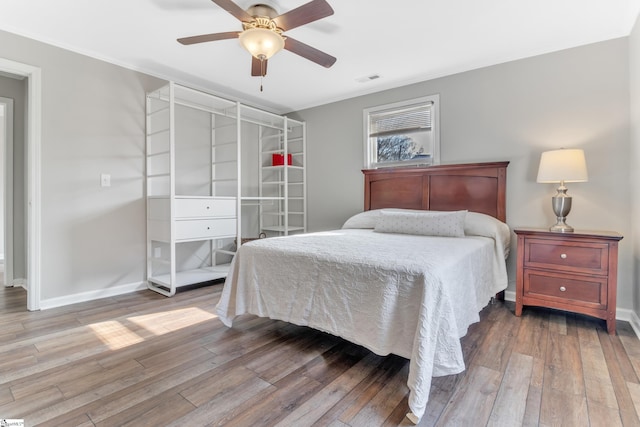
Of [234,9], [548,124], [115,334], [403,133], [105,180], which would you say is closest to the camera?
[234,9]

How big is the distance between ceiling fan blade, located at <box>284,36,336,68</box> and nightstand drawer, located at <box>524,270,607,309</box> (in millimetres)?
2381

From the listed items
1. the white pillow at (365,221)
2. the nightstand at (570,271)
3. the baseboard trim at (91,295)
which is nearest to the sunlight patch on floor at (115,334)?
the baseboard trim at (91,295)

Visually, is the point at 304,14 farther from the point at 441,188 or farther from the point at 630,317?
the point at 630,317

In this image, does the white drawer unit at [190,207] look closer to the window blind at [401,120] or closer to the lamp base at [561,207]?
the window blind at [401,120]

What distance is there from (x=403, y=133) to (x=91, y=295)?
378 centimetres

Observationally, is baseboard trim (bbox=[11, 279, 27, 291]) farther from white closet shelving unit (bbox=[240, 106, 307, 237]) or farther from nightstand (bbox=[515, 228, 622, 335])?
nightstand (bbox=[515, 228, 622, 335])

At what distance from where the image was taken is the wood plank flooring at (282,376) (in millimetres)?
1394

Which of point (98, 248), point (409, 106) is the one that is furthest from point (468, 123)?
point (98, 248)

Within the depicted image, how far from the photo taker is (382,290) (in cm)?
163

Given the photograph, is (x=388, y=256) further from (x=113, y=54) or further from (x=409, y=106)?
(x=113, y=54)

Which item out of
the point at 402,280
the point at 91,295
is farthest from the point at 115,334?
the point at 402,280

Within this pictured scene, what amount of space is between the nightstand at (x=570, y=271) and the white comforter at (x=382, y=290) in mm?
275

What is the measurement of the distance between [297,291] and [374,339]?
0.59 metres

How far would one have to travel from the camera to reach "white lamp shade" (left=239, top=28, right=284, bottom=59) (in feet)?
6.73
